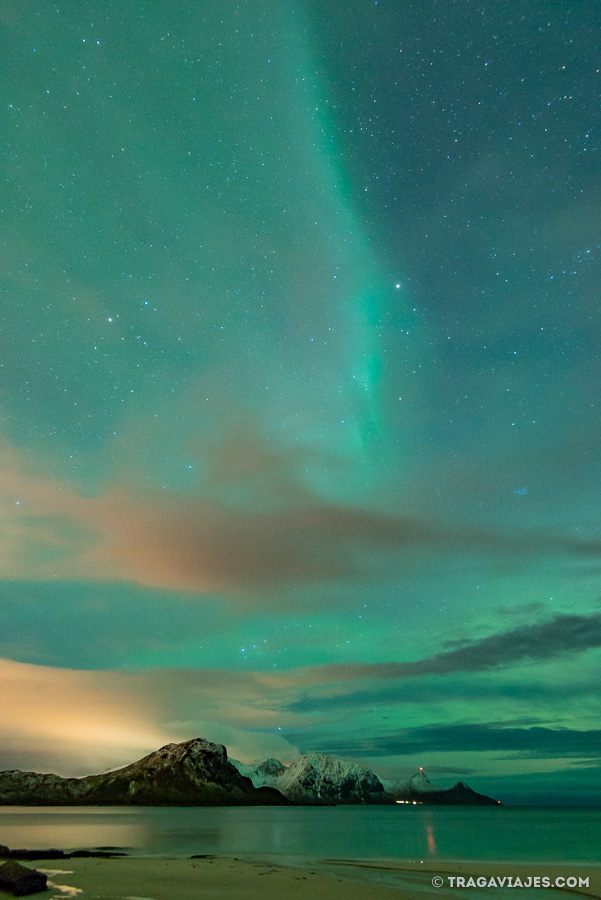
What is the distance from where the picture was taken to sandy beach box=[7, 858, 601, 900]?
95.0 feet

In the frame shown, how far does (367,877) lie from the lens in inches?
1558

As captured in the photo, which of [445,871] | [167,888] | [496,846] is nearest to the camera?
[167,888]

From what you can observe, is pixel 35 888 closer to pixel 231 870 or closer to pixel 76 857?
pixel 231 870

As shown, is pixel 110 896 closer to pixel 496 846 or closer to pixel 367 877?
pixel 367 877

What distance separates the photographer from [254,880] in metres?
34.3

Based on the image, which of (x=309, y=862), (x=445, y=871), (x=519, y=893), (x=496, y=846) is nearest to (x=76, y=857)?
(x=309, y=862)

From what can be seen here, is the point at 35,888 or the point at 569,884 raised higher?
the point at 35,888

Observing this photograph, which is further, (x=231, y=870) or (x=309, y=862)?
(x=309, y=862)

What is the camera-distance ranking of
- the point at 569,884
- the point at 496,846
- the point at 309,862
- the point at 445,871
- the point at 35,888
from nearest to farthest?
the point at 35,888 → the point at 569,884 → the point at 445,871 → the point at 309,862 → the point at 496,846

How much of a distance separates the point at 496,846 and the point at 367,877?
5660 cm

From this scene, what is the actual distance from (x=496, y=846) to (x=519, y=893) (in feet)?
204

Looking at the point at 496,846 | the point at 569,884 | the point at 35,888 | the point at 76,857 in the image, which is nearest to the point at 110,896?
the point at 35,888

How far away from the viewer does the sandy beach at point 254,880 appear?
2897cm

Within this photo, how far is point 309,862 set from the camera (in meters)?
51.8
